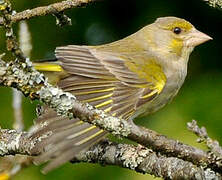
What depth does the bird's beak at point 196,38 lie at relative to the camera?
4109mm

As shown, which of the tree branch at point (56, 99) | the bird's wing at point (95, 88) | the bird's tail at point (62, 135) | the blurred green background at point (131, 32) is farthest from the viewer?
the blurred green background at point (131, 32)

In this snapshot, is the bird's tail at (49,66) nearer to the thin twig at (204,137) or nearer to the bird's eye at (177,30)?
the bird's eye at (177,30)

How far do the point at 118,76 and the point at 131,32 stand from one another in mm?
1021

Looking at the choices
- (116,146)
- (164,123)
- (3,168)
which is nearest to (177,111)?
(164,123)

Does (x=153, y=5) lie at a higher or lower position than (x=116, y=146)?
higher

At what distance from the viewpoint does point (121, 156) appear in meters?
3.22

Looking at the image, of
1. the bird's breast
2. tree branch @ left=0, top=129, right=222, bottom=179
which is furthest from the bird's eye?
tree branch @ left=0, top=129, right=222, bottom=179

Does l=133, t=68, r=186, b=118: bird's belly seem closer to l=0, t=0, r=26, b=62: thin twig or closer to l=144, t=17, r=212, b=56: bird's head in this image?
l=144, t=17, r=212, b=56: bird's head

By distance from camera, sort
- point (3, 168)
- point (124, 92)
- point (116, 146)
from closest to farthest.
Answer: point (3, 168) → point (116, 146) → point (124, 92)

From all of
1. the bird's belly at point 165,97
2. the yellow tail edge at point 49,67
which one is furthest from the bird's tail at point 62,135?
the bird's belly at point 165,97

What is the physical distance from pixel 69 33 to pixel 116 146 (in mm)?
1504

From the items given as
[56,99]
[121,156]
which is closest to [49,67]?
[121,156]

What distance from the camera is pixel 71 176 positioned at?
399cm

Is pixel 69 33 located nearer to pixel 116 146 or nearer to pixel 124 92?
pixel 124 92
